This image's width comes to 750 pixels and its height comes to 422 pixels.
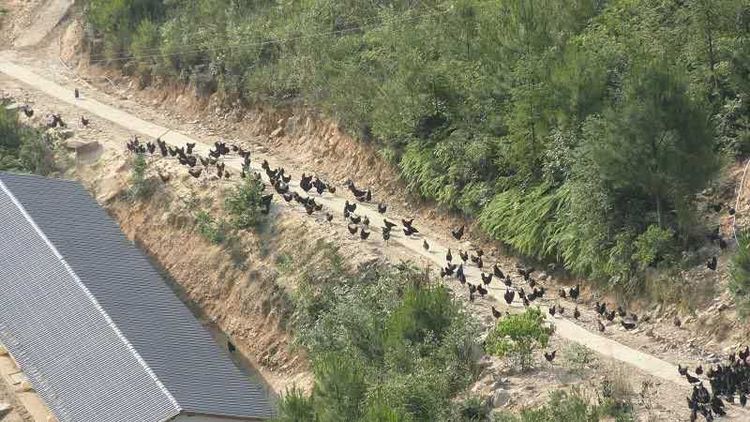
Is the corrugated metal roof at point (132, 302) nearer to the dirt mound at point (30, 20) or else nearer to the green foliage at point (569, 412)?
the green foliage at point (569, 412)

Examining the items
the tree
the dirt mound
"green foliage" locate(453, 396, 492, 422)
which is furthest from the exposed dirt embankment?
the dirt mound

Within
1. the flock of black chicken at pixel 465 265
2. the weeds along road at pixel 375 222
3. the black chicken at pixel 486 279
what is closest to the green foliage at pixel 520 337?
the flock of black chicken at pixel 465 265

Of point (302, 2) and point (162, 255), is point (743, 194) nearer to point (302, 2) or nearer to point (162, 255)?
point (162, 255)

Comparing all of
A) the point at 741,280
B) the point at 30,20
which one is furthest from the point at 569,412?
the point at 30,20

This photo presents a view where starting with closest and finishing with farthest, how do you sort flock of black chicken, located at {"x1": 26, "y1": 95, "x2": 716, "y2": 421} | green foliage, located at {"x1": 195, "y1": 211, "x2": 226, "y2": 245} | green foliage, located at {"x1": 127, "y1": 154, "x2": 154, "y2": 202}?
flock of black chicken, located at {"x1": 26, "y1": 95, "x2": 716, "y2": 421} → green foliage, located at {"x1": 195, "y1": 211, "x2": 226, "y2": 245} → green foliage, located at {"x1": 127, "y1": 154, "x2": 154, "y2": 202}

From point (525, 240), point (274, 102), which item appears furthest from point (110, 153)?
point (525, 240)

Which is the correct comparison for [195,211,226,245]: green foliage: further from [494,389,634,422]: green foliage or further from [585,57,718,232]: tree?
Answer: [494,389,634,422]: green foliage
